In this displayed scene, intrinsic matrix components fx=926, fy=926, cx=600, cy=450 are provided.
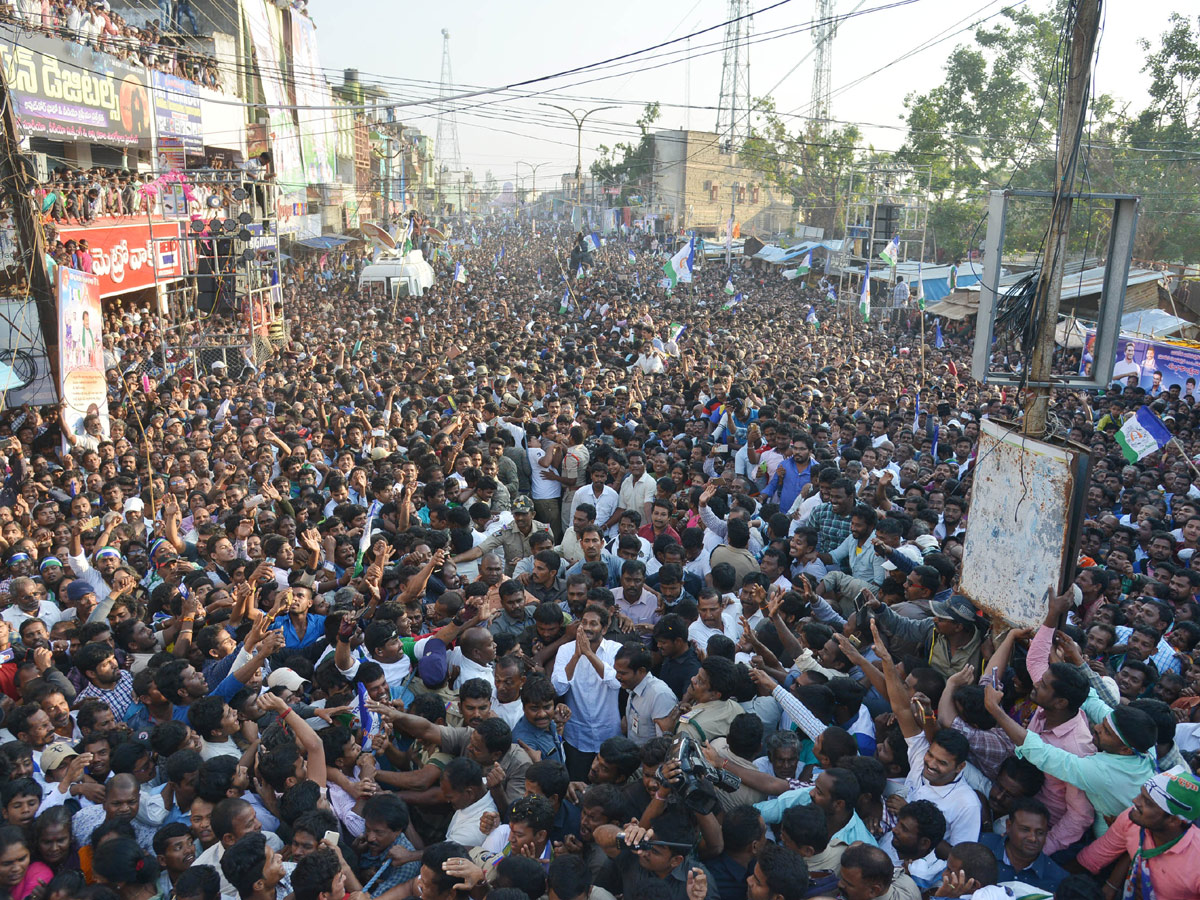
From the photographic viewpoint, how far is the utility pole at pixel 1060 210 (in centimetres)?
423

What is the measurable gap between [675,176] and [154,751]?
226 feet

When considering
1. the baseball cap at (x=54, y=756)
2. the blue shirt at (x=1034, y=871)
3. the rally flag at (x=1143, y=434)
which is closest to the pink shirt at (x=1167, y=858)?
the blue shirt at (x=1034, y=871)

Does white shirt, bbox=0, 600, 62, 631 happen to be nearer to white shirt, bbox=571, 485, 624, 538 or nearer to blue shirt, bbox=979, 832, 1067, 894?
white shirt, bbox=571, 485, 624, 538

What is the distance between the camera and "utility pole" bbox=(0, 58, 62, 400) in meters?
8.59

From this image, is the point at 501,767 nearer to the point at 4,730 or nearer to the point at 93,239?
the point at 4,730

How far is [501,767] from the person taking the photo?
391cm

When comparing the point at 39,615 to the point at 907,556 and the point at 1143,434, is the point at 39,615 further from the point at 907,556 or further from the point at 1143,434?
the point at 1143,434

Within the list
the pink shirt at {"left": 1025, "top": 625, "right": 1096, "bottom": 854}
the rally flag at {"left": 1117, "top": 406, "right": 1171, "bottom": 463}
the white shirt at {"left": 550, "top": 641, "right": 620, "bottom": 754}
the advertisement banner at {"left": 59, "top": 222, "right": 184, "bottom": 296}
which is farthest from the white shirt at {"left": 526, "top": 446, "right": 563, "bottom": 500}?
the advertisement banner at {"left": 59, "top": 222, "right": 184, "bottom": 296}

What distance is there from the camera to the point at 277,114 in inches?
1152

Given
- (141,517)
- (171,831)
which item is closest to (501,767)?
(171,831)

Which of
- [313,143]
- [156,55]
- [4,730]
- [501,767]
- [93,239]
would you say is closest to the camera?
[501,767]

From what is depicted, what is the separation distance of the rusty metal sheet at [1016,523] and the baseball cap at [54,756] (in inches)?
166

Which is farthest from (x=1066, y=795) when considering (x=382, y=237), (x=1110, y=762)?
(x=382, y=237)

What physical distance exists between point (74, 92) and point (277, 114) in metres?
13.6
